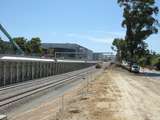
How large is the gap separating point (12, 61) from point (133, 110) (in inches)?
1271

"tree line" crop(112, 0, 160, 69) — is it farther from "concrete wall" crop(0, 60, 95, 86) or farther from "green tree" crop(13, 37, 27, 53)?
"green tree" crop(13, 37, 27, 53)

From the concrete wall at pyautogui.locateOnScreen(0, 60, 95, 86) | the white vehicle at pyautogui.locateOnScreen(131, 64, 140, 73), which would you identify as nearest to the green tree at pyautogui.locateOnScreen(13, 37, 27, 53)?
the white vehicle at pyautogui.locateOnScreen(131, 64, 140, 73)

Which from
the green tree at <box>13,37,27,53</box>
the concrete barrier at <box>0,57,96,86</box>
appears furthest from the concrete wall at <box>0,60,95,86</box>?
the green tree at <box>13,37,27,53</box>

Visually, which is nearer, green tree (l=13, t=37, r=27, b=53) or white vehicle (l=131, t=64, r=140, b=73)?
white vehicle (l=131, t=64, r=140, b=73)

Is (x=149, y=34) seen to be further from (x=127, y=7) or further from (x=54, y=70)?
(x=54, y=70)

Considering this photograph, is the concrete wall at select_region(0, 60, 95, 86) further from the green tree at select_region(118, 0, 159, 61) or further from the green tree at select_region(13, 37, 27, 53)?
the green tree at select_region(13, 37, 27, 53)

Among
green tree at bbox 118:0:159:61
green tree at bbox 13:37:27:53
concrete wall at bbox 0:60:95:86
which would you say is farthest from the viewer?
green tree at bbox 13:37:27:53

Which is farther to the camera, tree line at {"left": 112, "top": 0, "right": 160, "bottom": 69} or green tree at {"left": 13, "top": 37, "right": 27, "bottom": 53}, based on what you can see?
green tree at {"left": 13, "top": 37, "right": 27, "bottom": 53}

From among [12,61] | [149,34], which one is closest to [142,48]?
[149,34]

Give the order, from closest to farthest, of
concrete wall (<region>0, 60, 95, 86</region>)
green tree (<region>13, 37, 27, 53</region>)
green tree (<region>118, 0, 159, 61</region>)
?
concrete wall (<region>0, 60, 95, 86</region>) → green tree (<region>118, 0, 159, 61</region>) → green tree (<region>13, 37, 27, 53</region>)

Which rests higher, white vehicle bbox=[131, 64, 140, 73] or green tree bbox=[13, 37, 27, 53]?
green tree bbox=[13, 37, 27, 53]

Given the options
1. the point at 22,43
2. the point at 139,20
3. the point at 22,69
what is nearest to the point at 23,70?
the point at 22,69

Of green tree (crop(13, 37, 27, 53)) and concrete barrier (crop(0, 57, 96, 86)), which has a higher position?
green tree (crop(13, 37, 27, 53))

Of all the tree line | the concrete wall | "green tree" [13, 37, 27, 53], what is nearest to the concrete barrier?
the concrete wall
